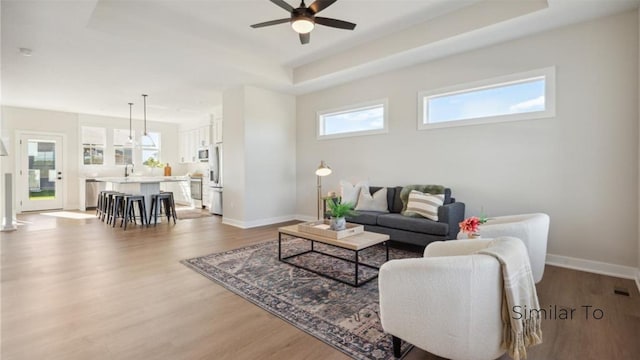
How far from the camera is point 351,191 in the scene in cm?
534

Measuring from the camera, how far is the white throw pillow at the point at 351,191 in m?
5.28

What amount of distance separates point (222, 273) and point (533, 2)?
4549 mm

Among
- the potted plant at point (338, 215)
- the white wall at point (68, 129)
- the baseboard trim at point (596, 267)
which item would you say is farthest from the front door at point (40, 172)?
the baseboard trim at point (596, 267)

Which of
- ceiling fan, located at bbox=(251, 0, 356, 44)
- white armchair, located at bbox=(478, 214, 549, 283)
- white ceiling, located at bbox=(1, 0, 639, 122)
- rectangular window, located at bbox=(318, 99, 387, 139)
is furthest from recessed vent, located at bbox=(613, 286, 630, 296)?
ceiling fan, located at bbox=(251, 0, 356, 44)

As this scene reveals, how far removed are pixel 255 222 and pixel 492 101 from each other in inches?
184

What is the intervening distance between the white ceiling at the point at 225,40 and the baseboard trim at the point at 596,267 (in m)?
2.81

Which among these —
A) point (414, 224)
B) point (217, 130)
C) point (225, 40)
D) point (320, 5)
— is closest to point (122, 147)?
point (217, 130)

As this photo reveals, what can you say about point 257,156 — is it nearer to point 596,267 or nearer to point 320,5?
point 320,5

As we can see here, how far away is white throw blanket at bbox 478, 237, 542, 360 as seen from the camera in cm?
153

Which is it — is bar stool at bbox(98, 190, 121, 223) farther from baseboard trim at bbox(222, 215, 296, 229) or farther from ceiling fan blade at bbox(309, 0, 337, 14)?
ceiling fan blade at bbox(309, 0, 337, 14)

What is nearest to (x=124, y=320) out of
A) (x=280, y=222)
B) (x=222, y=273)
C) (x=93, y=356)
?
(x=93, y=356)

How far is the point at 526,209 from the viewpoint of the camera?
3.94m

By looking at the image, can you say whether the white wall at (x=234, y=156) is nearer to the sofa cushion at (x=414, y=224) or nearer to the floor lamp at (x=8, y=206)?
the sofa cushion at (x=414, y=224)

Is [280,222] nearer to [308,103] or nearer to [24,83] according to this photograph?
[308,103]
